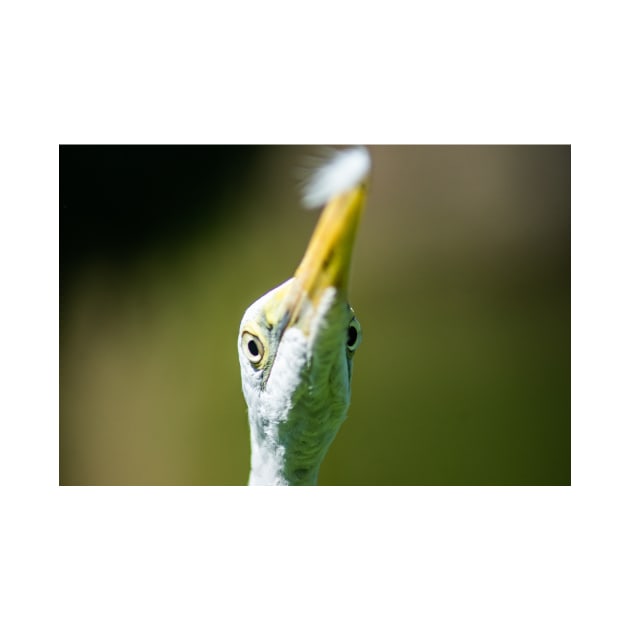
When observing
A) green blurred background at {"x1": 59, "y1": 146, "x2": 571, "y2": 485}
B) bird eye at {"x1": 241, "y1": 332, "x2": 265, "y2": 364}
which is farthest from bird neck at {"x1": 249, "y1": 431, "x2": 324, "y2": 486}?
green blurred background at {"x1": 59, "y1": 146, "x2": 571, "y2": 485}

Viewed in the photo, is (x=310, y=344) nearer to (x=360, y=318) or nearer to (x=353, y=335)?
(x=353, y=335)

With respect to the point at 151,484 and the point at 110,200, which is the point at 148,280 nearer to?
the point at 110,200

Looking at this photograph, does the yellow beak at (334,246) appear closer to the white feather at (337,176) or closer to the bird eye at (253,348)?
the white feather at (337,176)

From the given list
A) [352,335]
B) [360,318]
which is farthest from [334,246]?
[360,318]

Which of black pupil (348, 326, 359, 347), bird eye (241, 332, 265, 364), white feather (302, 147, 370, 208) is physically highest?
white feather (302, 147, 370, 208)

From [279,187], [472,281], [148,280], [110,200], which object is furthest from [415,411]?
[110,200]

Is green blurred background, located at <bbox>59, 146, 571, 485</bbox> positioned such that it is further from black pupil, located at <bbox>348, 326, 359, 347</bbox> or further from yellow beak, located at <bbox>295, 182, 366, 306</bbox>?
yellow beak, located at <bbox>295, 182, 366, 306</bbox>
